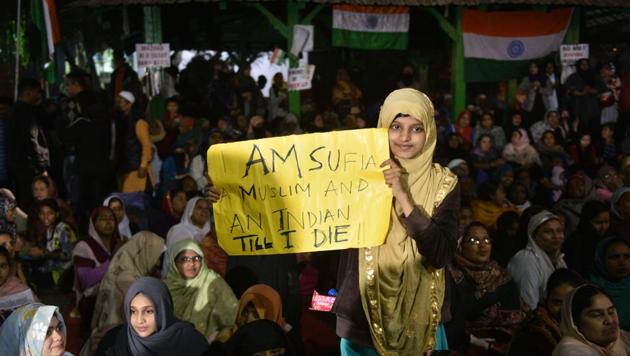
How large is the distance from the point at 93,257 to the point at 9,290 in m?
1.11

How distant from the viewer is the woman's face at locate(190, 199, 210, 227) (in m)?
8.44

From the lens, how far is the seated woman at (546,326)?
18.4ft

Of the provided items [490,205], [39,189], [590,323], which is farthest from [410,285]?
[490,205]

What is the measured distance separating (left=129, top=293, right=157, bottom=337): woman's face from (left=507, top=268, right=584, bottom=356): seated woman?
73.4 inches

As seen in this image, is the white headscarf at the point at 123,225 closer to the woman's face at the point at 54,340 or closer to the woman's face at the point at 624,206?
the woman's face at the point at 54,340

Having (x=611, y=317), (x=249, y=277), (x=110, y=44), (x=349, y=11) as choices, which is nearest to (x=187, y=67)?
(x=110, y=44)

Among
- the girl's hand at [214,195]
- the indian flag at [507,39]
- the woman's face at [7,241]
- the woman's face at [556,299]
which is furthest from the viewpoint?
the indian flag at [507,39]

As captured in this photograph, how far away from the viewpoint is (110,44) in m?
15.4

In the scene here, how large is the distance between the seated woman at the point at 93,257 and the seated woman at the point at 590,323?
3.69 metres

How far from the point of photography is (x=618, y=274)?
7090 millimetres

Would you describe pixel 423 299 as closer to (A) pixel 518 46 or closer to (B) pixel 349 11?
(B) pixel 349 11

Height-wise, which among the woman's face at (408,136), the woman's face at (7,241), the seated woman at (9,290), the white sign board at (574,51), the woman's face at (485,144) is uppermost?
the white sign board at (574,51)

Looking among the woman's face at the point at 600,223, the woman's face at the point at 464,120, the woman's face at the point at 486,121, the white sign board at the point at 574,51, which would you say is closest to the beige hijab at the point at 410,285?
the woman's face at the point at 600,223

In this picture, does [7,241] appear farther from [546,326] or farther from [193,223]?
[546,326]
